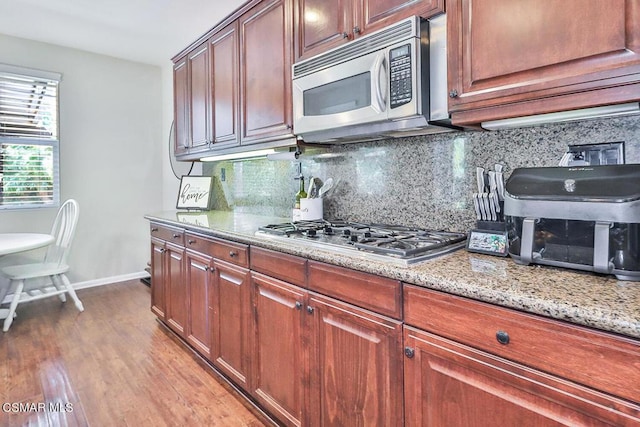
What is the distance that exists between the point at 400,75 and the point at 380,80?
0.09 m

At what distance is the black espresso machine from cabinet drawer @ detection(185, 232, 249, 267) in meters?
1.21

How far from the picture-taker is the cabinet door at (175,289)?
243 centimetres

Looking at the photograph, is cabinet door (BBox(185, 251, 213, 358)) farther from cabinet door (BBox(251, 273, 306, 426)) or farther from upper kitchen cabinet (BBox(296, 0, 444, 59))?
upper kitchen cabinet (BBox(296, 0, 444, 59))

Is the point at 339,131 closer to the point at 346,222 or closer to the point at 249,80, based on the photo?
the point at 346,222

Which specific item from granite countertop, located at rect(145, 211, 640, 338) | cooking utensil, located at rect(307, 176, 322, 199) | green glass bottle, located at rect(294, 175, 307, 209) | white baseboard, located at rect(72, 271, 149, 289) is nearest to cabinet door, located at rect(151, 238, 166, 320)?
green glass bottle, located at rect(294, 175, 307, 209)

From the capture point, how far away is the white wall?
372 centimetres

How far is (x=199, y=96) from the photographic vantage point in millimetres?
2834

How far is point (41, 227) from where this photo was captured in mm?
3713

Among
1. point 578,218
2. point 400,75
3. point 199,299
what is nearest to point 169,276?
point 199,299

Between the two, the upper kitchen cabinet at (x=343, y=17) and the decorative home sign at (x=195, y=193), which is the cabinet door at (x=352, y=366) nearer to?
the upper kitchen cabinet at (x=343, y=17)

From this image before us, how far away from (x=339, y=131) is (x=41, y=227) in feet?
11.9

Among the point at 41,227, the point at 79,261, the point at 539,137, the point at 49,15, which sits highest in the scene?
the point at 49,15

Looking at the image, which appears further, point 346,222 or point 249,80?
point 249,80

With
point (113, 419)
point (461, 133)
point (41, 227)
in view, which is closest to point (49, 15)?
point (41, 227)
